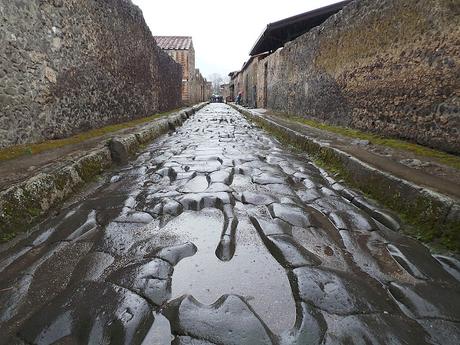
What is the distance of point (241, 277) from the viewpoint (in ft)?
5.61

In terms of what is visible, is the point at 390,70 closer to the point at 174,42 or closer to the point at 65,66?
the point at 65,66

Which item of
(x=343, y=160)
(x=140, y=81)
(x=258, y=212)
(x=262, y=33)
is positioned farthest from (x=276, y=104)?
(x=258, y=212)

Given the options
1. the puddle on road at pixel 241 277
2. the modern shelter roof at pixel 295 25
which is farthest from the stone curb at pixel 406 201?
the modern shelter roof at pixel 295 25

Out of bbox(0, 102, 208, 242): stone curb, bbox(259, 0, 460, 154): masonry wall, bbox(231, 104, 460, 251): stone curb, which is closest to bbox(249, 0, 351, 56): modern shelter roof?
bbox(259, 0, 460, 154): masonry wall

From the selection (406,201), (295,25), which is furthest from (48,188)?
(295,25)

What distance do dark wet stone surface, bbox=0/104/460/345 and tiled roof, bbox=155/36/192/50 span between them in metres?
24.4

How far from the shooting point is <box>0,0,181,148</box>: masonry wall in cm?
388

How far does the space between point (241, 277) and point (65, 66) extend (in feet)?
16.4

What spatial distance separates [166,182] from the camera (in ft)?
11.5

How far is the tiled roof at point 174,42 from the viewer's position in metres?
25.1

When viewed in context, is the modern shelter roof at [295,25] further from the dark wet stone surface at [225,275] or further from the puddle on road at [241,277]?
the puddle on road at [241,277]

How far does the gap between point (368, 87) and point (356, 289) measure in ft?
16.0

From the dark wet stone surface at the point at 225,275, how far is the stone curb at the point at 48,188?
0.49 feet

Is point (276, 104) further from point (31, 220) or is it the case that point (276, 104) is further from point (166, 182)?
point (31, 220)
